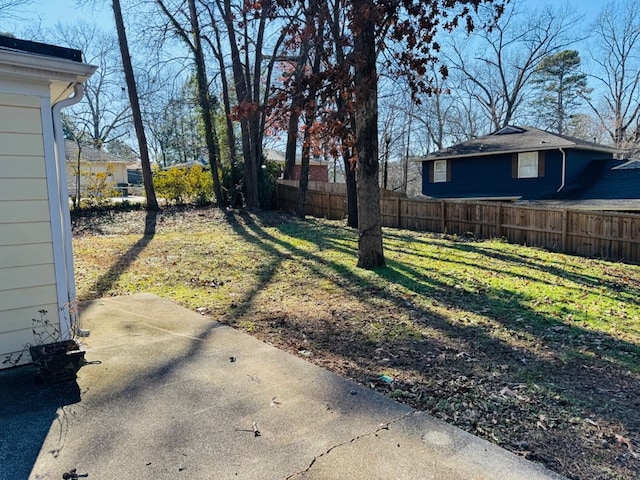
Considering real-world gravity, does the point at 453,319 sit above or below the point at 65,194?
below

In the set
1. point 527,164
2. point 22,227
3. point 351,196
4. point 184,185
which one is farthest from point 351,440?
point 527,164

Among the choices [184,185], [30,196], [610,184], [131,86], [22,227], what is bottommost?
[22,227]

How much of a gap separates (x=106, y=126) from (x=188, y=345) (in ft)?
110

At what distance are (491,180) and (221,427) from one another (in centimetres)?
1968

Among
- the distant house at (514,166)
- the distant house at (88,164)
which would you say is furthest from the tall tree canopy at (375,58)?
the distant house at (514,166)

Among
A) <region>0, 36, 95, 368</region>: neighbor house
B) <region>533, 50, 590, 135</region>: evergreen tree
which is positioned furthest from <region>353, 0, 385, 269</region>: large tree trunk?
<region>533, 50, 590, 135</region>: evergreen tree

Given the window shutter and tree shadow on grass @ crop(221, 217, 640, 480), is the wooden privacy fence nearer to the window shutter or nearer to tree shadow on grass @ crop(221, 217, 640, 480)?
tree shadow on grass @ crop(221, 217, 640, 480)

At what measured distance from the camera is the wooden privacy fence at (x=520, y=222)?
10.5 m

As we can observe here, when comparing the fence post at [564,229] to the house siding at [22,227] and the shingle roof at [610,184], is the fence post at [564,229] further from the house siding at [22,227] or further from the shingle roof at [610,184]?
the house siding at [22,227]

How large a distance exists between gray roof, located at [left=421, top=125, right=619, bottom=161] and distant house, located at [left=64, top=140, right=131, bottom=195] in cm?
1503

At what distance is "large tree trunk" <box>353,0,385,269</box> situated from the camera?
7355 millimetres

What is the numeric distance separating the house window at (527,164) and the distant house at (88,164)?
655 inches

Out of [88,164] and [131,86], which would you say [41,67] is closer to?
[131,86]

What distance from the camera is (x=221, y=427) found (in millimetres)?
2820
